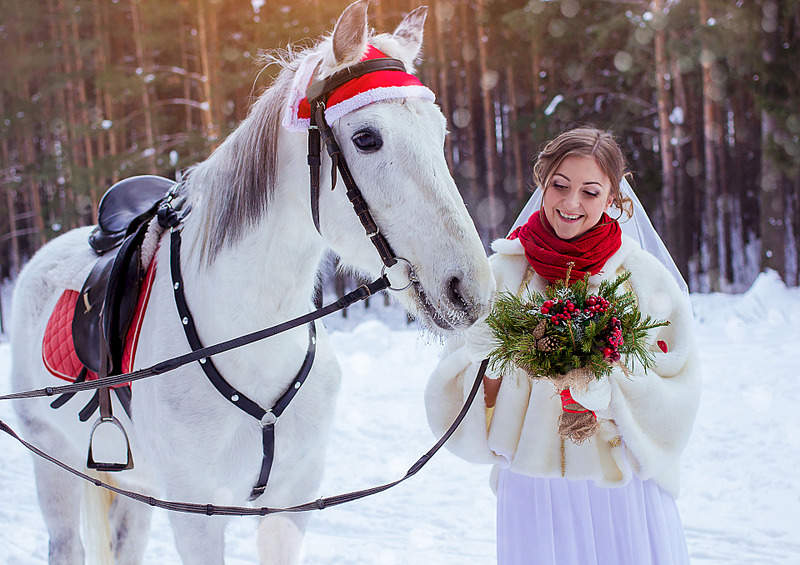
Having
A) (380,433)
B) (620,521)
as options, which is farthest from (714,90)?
(620,521)

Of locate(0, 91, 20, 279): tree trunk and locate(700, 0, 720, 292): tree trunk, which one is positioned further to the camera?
locate(0, 91, 20, 279): tree trunk

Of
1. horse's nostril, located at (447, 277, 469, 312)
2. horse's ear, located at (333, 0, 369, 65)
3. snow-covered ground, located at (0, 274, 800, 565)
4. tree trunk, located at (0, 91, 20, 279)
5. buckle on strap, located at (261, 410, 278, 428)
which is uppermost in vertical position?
tree trunk, located at (0, 91, 20, 279)

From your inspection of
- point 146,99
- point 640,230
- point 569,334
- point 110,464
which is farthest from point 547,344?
point 146,99

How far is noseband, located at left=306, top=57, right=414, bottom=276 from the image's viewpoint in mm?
1581

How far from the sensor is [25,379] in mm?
3039

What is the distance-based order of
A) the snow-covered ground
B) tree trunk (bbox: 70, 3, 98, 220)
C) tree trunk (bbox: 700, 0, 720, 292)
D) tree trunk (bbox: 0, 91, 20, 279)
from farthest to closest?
tree trunk (bbox: 0, 91, 20, 279) → tree trunk (bbox: 70, 3, 98, 220) → tree trunk (bbox: 700, 0, 720, 292) → the snow-covered ground

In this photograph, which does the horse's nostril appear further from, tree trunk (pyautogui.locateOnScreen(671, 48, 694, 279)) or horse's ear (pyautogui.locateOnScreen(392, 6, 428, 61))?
tree trunk (pyautogui.locateOnScreen(671, 48, 694, 279))

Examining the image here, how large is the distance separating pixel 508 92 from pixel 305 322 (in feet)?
57.1

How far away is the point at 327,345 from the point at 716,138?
43.1 ft

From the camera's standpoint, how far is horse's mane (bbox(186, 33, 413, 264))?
187 centimetres

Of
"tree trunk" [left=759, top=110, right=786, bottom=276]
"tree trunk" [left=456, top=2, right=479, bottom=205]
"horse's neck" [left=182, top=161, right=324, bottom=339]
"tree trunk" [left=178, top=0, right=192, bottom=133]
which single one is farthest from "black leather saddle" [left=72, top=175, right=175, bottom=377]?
"tree trunk" [left=456, top=2, right=479, bottom=205]

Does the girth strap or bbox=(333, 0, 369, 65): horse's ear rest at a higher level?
bbox=(333, 0, 369, 65): horse's ear

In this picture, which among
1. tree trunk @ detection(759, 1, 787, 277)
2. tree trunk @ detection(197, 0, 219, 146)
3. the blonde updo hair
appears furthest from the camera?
tree trunk @ detection(197, 0, 219, 146)

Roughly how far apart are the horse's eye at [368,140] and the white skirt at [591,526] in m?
1.21
